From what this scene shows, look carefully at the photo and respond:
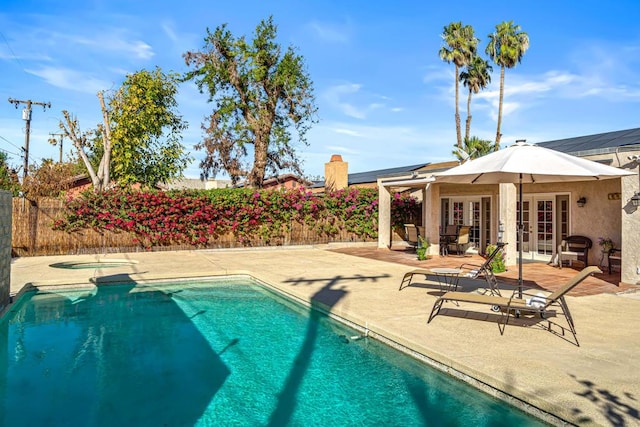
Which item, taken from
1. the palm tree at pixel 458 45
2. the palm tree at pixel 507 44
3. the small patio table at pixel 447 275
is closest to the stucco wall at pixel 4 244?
the small patio table at pixel 447 275

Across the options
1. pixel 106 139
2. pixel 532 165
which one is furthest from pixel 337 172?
pixel 532 165

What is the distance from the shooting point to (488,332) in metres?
6.05

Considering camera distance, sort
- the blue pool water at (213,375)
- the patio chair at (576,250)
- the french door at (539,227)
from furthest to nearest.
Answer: the french door at (539,227)
the patio chair at (576,250)
the blue pool water at (213,375)

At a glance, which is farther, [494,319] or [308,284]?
[308,284]

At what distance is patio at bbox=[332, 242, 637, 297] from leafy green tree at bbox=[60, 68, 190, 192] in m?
12.6

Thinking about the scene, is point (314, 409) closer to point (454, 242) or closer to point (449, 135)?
point (454, 242)

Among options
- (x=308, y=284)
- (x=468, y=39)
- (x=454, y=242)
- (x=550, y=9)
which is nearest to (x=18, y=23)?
(x=308, y=284)

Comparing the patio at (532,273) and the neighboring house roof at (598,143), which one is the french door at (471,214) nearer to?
the patio at (532,273)

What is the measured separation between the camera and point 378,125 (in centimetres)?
2736

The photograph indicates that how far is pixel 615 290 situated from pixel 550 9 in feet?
34.9

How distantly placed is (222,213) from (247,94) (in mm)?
10305

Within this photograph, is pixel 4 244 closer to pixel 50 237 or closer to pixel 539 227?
pixel 50 237

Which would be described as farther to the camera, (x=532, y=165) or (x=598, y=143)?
(x=598, y=143)

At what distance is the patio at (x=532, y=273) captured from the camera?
361 inches
